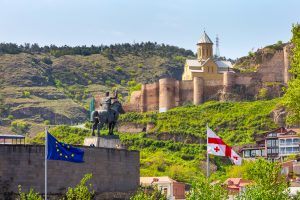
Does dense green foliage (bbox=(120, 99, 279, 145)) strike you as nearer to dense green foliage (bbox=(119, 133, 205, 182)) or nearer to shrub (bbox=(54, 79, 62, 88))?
dense green foliage (bbox=(119, 133, 205, 182))

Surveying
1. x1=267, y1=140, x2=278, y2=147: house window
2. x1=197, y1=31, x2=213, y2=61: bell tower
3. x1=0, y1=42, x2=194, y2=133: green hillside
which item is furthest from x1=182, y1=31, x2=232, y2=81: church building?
x1=0, y1=42, x2=194, y2=133: green hillside

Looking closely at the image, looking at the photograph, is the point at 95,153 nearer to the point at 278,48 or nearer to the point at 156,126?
the point at 156,126

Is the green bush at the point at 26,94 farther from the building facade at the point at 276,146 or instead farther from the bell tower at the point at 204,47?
the building facade at the point at 276,146

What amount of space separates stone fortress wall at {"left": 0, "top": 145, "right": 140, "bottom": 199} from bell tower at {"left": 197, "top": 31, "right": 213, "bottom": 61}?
78.2m

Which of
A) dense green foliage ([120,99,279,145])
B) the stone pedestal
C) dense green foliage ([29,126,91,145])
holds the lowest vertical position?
the stone pedestal

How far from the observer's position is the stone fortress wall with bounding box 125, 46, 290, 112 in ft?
360

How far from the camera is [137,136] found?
107 m

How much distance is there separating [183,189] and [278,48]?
157ft

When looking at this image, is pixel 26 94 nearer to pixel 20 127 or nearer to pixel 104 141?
pixel 20 127

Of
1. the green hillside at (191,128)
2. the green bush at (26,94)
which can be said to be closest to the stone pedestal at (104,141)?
the green hillside at (191,128)

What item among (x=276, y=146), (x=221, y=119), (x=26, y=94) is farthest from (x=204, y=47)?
(x=26, y=94)

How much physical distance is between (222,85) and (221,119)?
610cm

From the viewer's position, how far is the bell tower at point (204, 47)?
123250 mm

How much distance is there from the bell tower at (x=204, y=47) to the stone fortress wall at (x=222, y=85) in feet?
37.6
